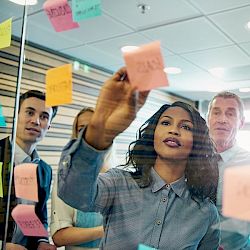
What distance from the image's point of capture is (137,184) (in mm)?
808

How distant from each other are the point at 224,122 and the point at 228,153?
72 millimetres

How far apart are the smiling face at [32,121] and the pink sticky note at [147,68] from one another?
0.44m

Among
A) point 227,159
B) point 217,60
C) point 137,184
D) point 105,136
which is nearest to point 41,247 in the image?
point 137,184

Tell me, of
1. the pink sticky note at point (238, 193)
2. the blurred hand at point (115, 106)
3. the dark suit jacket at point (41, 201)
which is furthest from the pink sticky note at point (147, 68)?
the dark suit jacket at point (41, 201)

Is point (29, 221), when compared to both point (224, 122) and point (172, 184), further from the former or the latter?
point (224, 122)

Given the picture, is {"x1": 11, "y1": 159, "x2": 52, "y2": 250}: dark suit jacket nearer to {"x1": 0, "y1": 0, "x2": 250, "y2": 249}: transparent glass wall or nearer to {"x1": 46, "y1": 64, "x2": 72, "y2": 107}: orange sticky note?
{"x1": 0, "y1": 0, "x2": 250, "y2": 249}: transparent glass wall

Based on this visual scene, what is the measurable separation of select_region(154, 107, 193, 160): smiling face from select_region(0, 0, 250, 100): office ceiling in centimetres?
11

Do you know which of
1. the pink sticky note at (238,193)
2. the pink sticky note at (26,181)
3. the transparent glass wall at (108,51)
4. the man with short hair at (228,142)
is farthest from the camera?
the pink sticky note at (26,181)

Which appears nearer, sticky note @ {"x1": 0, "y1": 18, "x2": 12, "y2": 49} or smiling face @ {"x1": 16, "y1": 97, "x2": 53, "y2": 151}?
smiling face @ {"x1": 16, "y1": 97, "x2": 53, "y2": 151}

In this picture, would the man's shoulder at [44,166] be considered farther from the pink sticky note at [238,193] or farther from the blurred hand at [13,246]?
the pink sticky note at [238,193]

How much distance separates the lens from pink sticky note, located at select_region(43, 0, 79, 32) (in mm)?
921

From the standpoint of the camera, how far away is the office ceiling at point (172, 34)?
2.95ft

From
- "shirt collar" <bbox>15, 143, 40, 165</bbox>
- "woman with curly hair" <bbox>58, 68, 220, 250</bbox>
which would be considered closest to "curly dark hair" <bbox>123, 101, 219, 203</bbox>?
"woman with curly hair" <bbox>58, 68, 220, 250</bbox>

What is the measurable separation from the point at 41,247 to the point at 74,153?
542 millimetres
